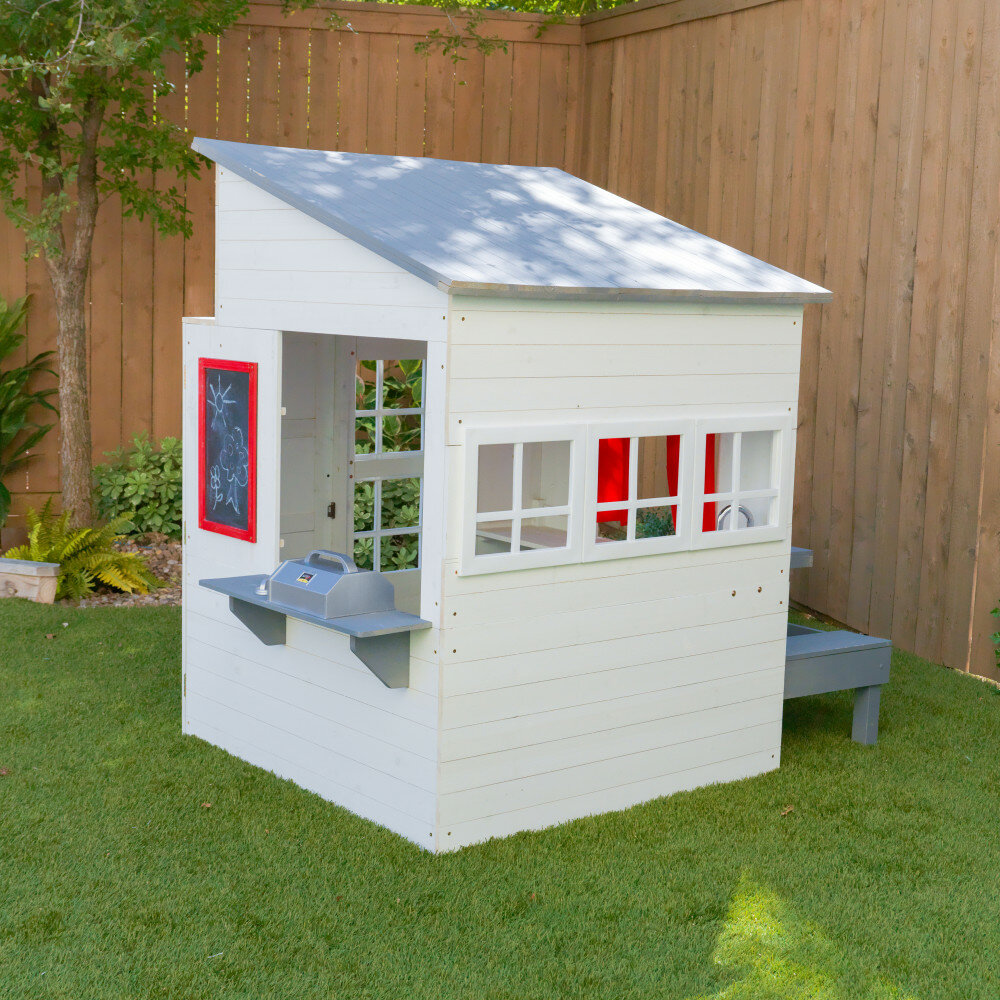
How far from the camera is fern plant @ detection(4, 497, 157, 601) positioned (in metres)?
7.19

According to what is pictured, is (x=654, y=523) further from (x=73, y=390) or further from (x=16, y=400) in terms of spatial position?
(x=16, y=400)

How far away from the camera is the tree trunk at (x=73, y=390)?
746 centimetres

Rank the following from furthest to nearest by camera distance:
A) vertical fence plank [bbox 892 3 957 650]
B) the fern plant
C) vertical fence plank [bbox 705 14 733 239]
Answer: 1. vertical fence plank [bbox 705 14 733 239]
2. the fern plant
3. vertical fence plank [bbox 892 3 957 650]

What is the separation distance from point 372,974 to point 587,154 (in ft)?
23.0

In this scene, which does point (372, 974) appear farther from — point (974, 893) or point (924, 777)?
point (924, 777)

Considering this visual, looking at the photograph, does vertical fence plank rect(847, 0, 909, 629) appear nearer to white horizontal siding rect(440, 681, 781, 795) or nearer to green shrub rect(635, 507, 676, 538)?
green shrub rect(635, 507, 676, 538)

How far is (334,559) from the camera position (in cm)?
430

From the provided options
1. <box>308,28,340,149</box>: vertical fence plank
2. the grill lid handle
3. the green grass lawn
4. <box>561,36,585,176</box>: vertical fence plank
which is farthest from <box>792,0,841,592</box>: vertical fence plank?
the grill lid handle

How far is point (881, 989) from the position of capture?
11.0ft

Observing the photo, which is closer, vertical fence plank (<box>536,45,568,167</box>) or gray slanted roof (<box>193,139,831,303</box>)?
gray slanted roof (<box>193,139,831,303</box>)

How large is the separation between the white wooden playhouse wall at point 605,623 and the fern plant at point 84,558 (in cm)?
371

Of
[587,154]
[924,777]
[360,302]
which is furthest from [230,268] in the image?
[587,154]

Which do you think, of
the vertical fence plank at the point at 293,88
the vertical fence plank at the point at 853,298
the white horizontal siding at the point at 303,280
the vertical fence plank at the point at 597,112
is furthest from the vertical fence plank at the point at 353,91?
the white horizontal siding at the point at 303,280

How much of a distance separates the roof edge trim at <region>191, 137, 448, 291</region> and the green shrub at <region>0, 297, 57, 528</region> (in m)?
3.62
